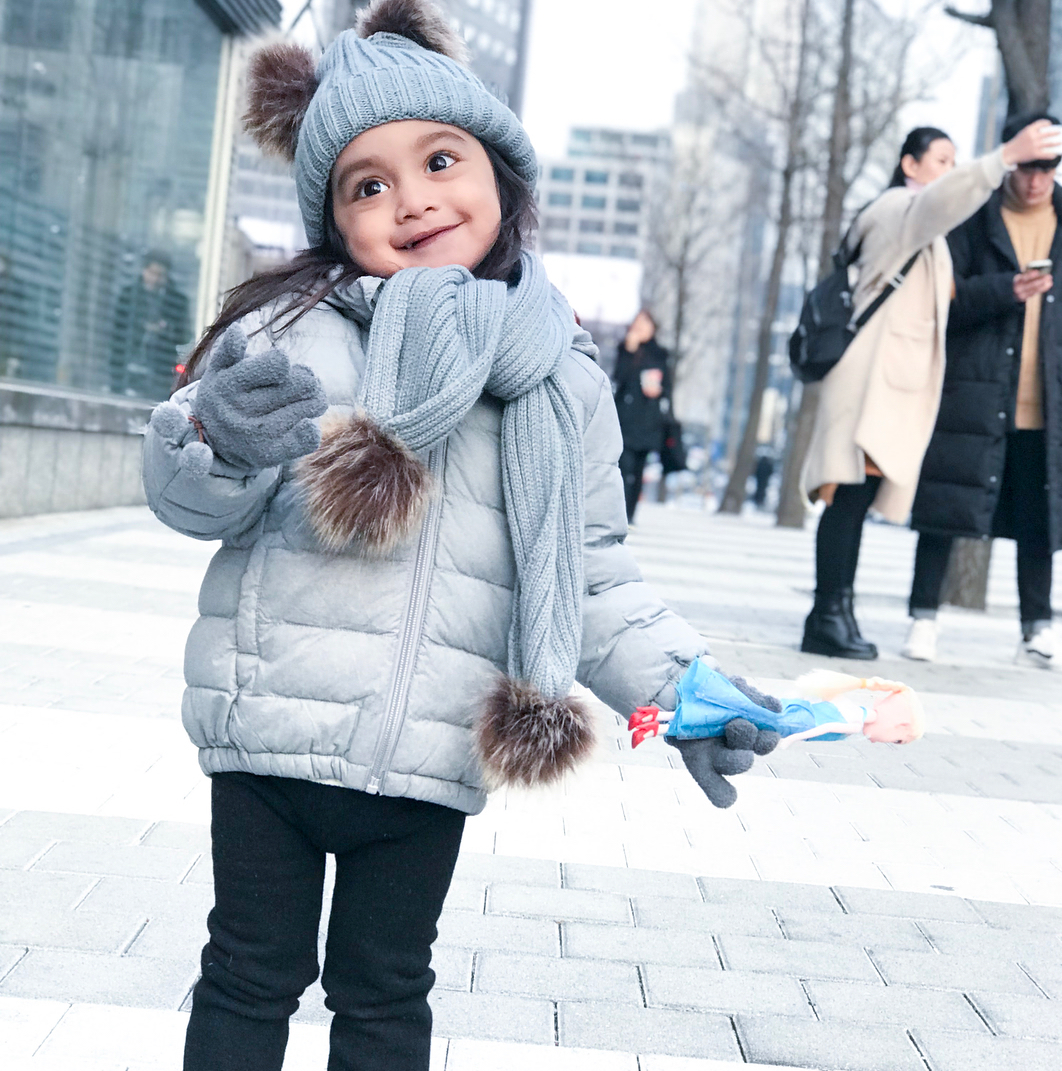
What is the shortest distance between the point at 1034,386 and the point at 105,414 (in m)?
6.18

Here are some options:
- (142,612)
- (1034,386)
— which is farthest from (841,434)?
(142,612)

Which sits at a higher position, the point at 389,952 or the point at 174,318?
the point at 174,318

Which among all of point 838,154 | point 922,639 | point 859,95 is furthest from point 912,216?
point 859,95

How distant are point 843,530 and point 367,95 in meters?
4.62

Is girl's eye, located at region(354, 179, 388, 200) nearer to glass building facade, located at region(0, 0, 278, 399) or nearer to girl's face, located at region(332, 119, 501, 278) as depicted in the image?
girl's face, located at region(332, 119, 501, 278)

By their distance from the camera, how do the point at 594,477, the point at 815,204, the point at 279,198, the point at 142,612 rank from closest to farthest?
the point at 594,477 → the point at 142,612 → the point at 279,198 → the point at 815,204

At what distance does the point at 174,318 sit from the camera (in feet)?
39.7

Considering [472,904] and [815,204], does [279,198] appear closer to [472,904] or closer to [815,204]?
[472,904]

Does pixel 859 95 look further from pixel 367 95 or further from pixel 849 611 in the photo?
pixel 367 95

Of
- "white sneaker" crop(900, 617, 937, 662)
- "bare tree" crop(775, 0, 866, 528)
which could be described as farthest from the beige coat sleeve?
"bare tree" crop(775, 0, 866, 528)

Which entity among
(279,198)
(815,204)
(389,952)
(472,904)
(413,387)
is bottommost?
(472,904)

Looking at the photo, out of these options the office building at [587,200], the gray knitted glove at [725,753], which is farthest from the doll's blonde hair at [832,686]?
the office building at [587,200]

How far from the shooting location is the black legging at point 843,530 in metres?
6.21

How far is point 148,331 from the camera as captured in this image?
11.4 metres
